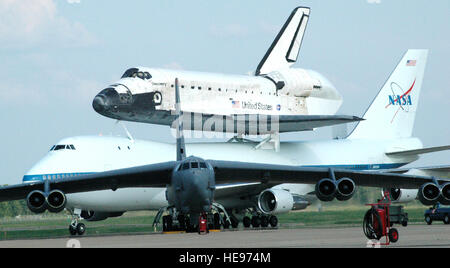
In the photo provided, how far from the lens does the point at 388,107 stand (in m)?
48.4

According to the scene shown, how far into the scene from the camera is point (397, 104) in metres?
48.8

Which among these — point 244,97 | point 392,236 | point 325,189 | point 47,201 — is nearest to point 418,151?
point 244,97

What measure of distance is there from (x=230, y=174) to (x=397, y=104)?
25.5 metres

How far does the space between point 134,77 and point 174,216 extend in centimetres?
1052

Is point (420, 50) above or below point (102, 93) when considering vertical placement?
above

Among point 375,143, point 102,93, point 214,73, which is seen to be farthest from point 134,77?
point 375,143

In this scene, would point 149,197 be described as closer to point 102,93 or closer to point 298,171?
point 102,93

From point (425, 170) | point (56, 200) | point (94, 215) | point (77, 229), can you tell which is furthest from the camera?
point (425, 170)

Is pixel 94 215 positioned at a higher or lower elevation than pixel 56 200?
higher

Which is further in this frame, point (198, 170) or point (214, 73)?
point (214, 73)

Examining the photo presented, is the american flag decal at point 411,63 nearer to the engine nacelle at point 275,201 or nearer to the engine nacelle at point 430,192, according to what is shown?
the engine nacelle at point 275,201

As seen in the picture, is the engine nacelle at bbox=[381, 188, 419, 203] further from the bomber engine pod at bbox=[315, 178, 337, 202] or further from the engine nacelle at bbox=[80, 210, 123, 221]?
the bomber engine pod at bbox=[315, 178, 337, 202]

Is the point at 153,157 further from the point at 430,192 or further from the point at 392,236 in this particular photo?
the point at 392,236
